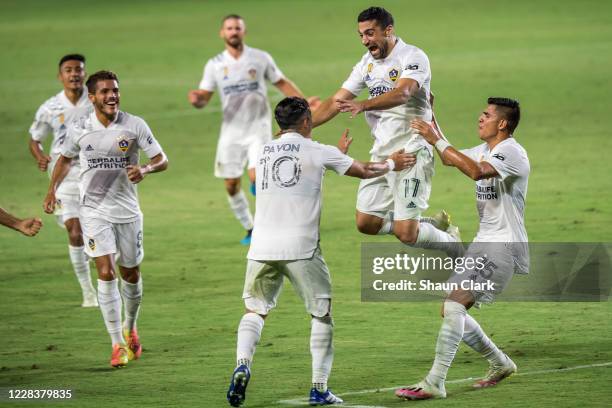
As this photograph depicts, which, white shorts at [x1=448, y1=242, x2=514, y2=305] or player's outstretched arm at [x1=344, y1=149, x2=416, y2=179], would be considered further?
white shorts at [x1=448, y1=242, x2=514, y2=305]

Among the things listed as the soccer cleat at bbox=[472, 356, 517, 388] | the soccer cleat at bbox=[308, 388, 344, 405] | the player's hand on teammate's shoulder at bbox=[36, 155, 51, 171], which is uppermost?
the player's hand on teammate's shoulder at bbox=[36, 155, 51, 171]

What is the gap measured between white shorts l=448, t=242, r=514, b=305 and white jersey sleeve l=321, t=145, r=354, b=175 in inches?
50.3

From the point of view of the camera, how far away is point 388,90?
12727 millimetres

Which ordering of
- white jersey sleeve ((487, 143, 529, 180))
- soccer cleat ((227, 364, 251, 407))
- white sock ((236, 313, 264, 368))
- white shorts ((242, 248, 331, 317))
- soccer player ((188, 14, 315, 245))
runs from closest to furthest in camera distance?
soccer cleat ((227, 364, 251, 407)) → white sock ((236, 313, 264, 368)) → white shorts ((242, 248, 331, 317)) → white jersey sleeve ((487, 143, 529, 180)) → soccer player ((188, 14, 315, 245))

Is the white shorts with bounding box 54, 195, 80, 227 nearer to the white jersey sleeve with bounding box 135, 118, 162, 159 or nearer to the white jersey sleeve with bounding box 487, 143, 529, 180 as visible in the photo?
the white jersey sleeve with bounding box 135, 118, 162, 159

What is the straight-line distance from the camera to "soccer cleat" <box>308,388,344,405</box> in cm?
1039

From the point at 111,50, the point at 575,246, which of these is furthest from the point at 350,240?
the point at 111,50

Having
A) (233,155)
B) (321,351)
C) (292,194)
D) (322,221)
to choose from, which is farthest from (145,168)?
(322,221)

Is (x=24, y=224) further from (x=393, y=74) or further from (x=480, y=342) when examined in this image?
→ (x=480, y=342)

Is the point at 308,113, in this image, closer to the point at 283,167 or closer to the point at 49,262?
the point at 283,167

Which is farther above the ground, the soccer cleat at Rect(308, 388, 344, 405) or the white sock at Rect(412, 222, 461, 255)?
the white sock at Rect(412, 222, 461, 255)

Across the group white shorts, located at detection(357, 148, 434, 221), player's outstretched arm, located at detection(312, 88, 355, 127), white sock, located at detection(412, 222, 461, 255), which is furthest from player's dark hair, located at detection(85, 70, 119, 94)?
white sock, located at detection(412, 222, 461, 255)

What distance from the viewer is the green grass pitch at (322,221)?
1164cm

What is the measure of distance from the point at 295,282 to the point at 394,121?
111 inches
